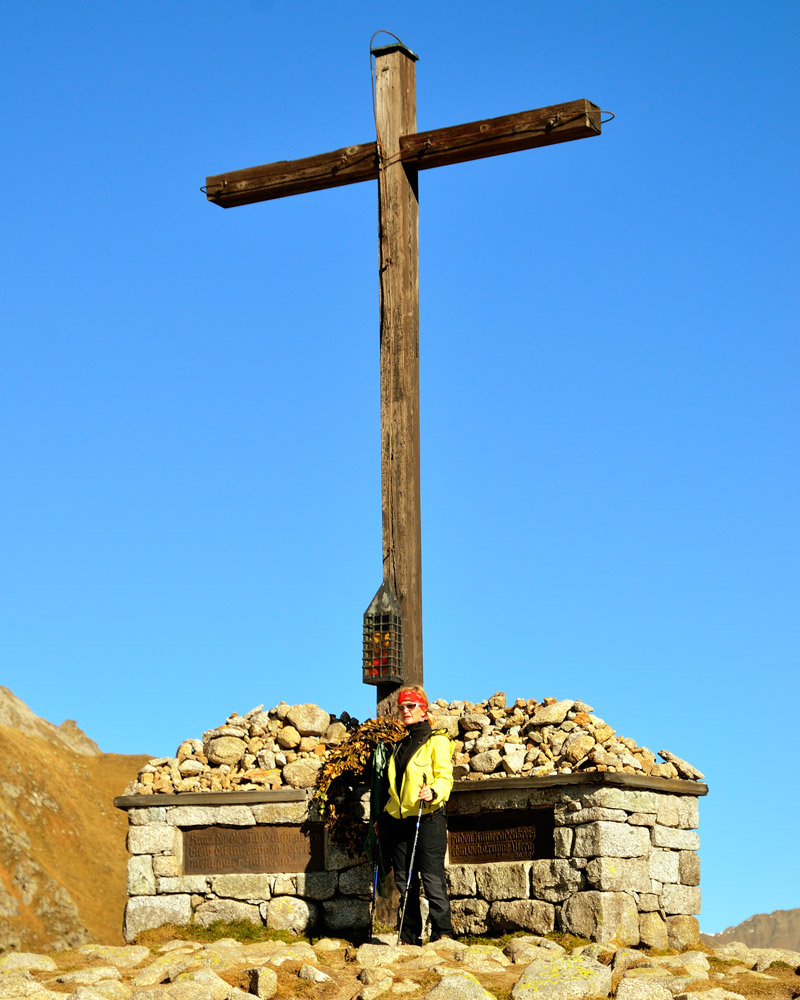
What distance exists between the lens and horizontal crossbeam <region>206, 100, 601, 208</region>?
1071 cm

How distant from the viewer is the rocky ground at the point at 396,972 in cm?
764

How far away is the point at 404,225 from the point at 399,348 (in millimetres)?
1098

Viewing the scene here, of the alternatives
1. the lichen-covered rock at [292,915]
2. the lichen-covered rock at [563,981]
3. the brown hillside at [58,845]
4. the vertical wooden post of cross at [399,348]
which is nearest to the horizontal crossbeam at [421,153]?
the vertical wooden post of cross at [399,348]

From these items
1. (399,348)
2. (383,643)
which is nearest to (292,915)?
(383,643)

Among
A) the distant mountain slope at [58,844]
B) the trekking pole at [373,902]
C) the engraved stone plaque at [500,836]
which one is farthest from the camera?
the distant mountain slope at [58,844]

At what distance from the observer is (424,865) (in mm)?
9438

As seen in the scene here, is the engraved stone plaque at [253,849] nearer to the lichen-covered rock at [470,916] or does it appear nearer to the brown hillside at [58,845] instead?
the lichen-covered rock at [470,916]

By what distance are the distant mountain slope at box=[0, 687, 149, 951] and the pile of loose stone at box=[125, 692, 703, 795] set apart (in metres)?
13.5

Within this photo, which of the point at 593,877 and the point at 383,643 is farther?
the point at 383,643

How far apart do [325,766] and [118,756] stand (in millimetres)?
25381

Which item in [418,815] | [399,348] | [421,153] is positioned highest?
[421,153]

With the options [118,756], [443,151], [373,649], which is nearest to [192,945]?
[373,649]

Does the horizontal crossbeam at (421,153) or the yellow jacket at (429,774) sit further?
the horizontal crossbeam at (421,153)

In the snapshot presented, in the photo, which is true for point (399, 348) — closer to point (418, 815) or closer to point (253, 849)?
point (418, 815)
